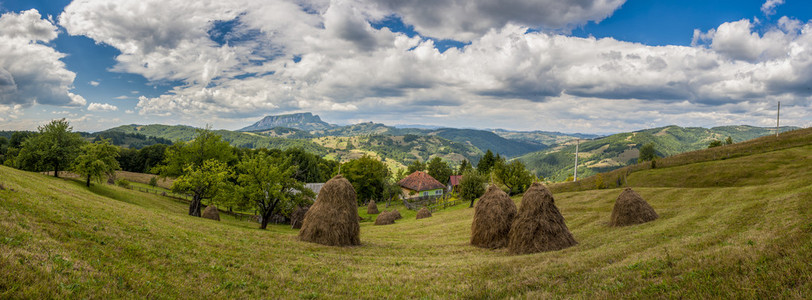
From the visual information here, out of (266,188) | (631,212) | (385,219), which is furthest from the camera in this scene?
(385,219)

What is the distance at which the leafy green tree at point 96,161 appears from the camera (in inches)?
1590

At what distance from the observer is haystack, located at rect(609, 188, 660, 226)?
2436 cm

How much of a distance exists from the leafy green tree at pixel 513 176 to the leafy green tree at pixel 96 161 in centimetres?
6916

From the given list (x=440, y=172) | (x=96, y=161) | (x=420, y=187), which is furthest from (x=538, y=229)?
(x=440, y=172)

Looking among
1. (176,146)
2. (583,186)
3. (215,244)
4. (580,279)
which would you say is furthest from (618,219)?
(176,146)

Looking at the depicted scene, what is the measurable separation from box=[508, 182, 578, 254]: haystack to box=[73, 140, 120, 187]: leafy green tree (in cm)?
5231

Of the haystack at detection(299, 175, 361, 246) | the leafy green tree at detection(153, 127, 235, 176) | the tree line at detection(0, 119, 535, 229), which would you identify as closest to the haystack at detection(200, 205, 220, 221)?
the tree line at detection(0, 119, 535, 229)

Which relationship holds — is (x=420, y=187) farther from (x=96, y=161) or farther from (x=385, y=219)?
(x=96, y=161)

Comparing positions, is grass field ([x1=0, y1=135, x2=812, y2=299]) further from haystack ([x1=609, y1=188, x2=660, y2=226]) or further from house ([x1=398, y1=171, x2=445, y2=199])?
house ([x1=398, y1=171, x2=445, y2=199])

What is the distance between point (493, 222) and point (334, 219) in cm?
1201

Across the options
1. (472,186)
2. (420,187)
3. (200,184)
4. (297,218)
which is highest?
(200,184)

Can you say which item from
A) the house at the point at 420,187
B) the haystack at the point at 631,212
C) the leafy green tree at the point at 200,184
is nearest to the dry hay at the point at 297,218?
the leafy green tree at the point at 200,184

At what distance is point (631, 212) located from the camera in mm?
24453

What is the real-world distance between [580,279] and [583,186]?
62.2m
